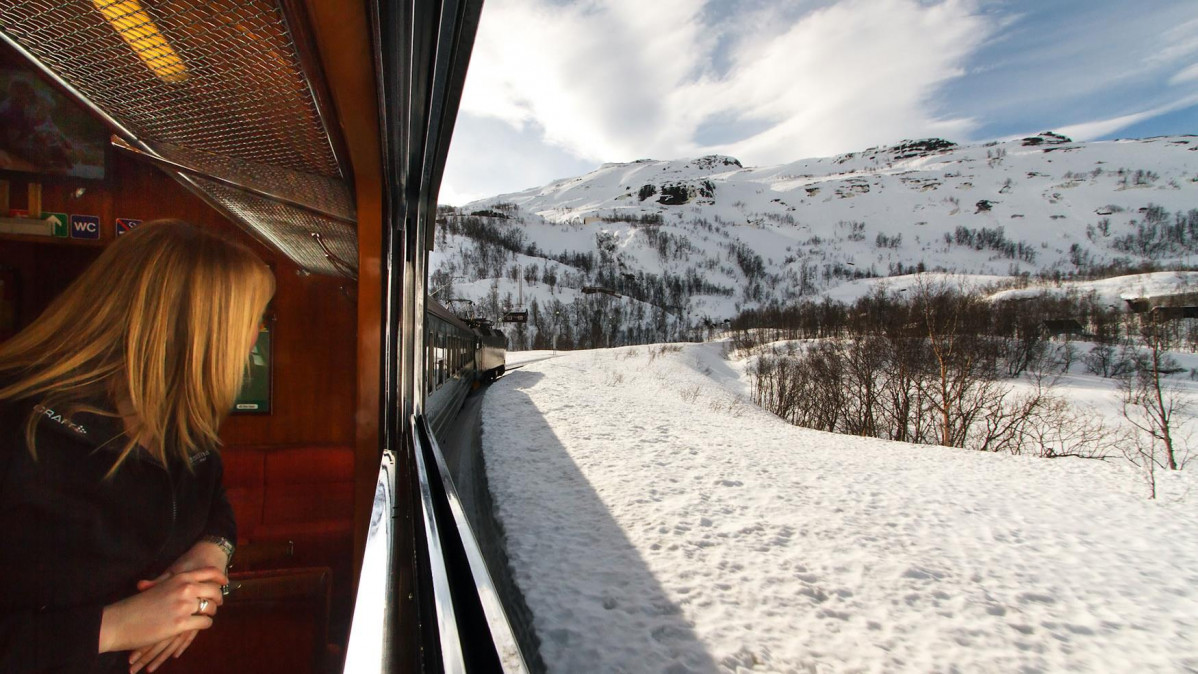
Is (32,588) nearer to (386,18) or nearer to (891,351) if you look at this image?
(386,18)

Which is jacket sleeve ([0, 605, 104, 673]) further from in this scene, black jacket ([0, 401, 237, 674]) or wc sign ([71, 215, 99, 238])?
wc sign ([71, 215, 99, 238])

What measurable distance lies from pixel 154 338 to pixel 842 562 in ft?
14.6

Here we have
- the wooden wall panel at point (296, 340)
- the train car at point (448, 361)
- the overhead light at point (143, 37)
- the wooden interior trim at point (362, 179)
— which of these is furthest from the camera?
the train car at point (448, 361)

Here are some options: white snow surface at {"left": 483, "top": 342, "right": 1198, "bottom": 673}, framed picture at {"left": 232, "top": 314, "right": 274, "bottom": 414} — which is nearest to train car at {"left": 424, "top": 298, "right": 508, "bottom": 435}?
framed picture at {"left": 232, "top": 314, "right": 274, "bottom": 414}

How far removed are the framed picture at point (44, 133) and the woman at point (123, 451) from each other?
4.03ft

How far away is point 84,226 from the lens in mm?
2508

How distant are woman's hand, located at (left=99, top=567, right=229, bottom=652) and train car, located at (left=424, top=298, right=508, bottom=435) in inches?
107

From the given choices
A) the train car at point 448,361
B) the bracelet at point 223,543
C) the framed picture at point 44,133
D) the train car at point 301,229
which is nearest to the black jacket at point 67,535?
the bracelet at point 223,543

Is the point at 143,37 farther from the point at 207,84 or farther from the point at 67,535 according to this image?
the point at 67,535

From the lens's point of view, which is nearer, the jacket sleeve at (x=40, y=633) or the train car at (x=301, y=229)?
the jacket sleeve at (x=40, y=633)

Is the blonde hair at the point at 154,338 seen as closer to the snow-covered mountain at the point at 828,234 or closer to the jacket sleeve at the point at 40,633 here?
the jacket sleeve at the point at 40,633

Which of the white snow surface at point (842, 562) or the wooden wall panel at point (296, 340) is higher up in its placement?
the wooden wall panel at point (296, 340)

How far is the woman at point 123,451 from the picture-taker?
720 mm

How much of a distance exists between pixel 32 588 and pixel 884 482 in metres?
7.22
